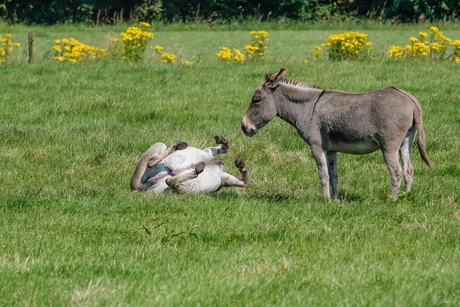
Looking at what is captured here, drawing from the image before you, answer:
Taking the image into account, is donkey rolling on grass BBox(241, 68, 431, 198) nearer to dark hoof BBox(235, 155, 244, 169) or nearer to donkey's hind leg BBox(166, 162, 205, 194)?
dark hoof BBox(235, 155, 244, 169)

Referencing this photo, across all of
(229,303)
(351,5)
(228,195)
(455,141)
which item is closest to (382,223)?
(228,195)

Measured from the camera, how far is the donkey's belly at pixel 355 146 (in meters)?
7.66

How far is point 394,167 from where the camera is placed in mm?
7574

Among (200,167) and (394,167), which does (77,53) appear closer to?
(200,167)

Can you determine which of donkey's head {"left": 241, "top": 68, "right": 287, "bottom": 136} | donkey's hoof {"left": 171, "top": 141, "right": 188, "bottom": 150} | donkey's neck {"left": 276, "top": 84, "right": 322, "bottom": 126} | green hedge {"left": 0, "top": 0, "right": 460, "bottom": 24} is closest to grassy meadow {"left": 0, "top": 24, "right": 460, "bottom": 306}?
donkey's hoof {"left": 171, "top": 141, "right": 188, "bottom": 150}

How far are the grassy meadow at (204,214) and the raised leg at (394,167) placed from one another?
19 cm

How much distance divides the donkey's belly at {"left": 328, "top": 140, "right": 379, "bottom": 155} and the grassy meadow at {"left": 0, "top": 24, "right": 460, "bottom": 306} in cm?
65

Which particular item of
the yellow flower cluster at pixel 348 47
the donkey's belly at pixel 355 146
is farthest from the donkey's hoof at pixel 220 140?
the yellow flower cluster at pixel 348 47

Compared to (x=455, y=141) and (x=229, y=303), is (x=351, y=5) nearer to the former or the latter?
(x=455, y=141)

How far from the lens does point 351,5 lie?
42.0 meters

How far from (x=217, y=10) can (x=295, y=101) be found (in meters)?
36.7

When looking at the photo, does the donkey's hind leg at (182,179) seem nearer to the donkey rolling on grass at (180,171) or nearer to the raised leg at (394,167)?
the donkey rolling on grass at (180,171)

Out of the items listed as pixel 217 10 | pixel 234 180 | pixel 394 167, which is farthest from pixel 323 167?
pixel 217 10

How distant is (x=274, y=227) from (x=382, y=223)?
3.81 ft
